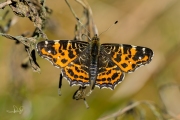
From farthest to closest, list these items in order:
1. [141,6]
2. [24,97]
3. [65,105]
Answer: [141,6] < [65,105] < [24,97]

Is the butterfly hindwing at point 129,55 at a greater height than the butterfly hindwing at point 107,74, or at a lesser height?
greater

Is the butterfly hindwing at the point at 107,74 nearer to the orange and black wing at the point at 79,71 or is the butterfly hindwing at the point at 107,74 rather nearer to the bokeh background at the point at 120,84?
the orange and black wing at the point at 79,71

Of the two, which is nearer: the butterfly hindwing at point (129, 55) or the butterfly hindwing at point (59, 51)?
the butterfly hindwing at point (59, 51)

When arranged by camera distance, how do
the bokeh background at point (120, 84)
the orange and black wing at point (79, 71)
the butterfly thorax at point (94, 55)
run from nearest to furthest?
the orange and black wing at point (79, 71)
the butterfly thorax at point (94, 55)
the bokeh background at point (120, 84)

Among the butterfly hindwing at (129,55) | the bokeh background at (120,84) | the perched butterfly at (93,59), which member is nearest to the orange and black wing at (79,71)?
the perched butterfly at (93,59)

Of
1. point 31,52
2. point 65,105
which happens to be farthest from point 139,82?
point 31,52

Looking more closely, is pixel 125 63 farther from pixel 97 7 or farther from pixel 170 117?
pixel 97 7
